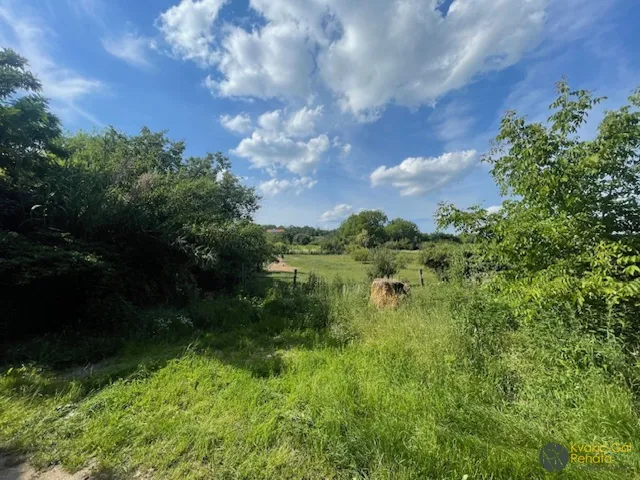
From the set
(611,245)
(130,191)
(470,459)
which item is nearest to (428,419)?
(470,459)

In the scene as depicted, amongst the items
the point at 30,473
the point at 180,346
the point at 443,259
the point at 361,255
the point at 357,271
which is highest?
the point at 361,255

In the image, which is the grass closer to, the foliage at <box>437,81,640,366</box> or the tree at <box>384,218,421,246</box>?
the foliage at <box>437,81,640,366</box>

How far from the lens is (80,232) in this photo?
17.3ft

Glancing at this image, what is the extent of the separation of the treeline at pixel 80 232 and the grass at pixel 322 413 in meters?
1.51

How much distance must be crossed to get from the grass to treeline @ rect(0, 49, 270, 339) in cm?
151

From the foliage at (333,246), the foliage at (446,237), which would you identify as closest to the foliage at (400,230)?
the foliage at (333,246)

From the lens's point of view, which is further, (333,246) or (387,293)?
(333,246)

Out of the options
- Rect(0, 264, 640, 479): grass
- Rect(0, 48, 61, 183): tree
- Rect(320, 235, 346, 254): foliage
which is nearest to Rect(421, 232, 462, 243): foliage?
Rect(0, 264, 640, 479): grass

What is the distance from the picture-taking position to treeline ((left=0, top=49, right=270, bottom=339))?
4.26m

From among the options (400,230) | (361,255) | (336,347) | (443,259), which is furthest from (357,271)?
(400,230)

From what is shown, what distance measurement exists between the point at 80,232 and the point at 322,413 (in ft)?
19.1

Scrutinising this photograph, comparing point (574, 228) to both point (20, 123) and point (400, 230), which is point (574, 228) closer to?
point (20, 123)

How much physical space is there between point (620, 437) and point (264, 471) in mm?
2563

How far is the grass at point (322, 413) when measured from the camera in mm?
1931
